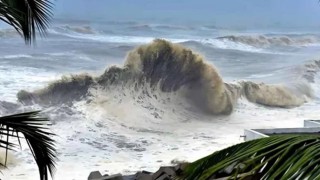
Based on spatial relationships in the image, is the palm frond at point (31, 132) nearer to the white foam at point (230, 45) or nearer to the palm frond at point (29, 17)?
the palm frond at point (29, 17)

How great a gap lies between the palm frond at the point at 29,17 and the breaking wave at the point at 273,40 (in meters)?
15.5

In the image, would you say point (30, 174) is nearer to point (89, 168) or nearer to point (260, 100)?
point (89, 168)

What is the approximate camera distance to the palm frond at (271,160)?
455 mm

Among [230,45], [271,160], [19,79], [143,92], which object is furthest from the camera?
[230,45]

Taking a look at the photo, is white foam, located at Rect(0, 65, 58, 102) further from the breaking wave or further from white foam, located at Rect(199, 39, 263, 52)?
the breaking wave

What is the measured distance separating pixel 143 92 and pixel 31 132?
1349 centimetres

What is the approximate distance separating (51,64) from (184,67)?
3.55 m

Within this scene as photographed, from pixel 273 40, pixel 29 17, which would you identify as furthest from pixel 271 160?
pixel 273 40

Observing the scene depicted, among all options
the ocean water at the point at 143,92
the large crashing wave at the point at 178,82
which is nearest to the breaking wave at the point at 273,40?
the ocean water at the point at 143,92

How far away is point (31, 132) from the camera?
1.28 metres

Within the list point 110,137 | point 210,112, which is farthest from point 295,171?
point 210,112

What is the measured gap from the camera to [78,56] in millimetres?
14625

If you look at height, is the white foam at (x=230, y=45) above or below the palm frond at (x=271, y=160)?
below

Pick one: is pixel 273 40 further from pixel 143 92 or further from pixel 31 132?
pixel 31 132
